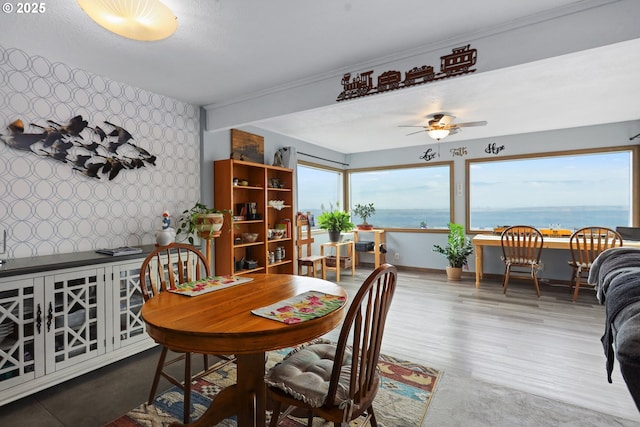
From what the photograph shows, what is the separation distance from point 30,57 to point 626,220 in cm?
692

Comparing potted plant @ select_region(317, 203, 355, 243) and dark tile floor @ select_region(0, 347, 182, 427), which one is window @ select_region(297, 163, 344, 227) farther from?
dark tile floor @ select_region(0, 347, 182, 427)

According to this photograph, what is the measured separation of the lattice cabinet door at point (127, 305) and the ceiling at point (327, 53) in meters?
1.61

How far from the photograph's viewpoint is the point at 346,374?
1.36 metres

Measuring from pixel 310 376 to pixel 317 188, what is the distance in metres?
4.71

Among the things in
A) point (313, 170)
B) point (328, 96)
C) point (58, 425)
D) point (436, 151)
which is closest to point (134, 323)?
point (58, 425)

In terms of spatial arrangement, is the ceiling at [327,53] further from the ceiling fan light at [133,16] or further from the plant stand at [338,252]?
the plant stand at [338,252]

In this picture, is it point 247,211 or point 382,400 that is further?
point 247,211

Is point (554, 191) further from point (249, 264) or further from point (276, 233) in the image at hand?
point (249, 264)

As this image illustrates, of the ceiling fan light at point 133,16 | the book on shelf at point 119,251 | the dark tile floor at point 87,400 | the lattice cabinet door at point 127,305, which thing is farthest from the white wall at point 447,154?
the ceiling fan light at point 133,16

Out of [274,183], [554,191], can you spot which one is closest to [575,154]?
[554,191]

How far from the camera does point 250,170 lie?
411 centimetres

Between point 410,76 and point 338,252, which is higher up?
point 410,76

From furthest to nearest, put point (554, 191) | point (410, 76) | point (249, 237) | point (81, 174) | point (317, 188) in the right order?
point (317, 188) < point (554, 191) < point (249, 237) < point (81, 174) < point (410, 76)

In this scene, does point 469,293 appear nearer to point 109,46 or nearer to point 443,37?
point 443,37
